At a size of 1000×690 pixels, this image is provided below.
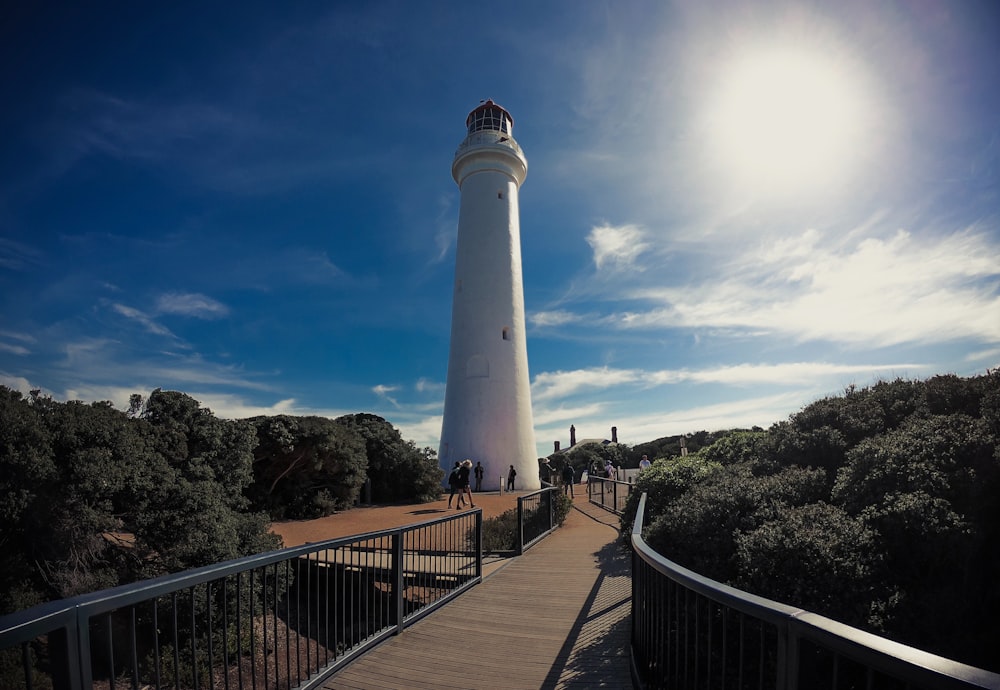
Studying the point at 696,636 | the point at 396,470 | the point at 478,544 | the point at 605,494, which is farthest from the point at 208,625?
the point at 396,470

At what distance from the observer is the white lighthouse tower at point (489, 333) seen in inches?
922

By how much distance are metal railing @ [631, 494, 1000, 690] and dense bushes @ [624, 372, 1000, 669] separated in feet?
1.74

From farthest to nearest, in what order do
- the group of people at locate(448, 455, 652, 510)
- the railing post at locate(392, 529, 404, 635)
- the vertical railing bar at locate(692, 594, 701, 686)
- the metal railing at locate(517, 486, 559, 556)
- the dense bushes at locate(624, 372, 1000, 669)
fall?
1. the group of people at locate(448, 455, 652, 510)
2. the metal railing at locate(517, 486, 559, 556)
3. the railing post at locate(392, 529, 404, 635)
4. the dense bushes at locate(624, 372, 1000, 669)
5. the vertical railing bar at locate(692, 594, 701, 686)

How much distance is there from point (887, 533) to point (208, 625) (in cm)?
576

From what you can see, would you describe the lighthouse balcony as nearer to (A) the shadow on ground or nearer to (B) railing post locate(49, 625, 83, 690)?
(A) the shadow on ground

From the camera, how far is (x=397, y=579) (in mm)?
5387

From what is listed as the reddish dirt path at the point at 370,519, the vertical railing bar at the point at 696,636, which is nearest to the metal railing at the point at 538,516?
the reddish dirt path at the point at 370,519

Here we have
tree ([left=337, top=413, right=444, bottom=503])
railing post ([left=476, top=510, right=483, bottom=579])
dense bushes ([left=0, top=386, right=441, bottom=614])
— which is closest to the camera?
dense bushes ([left=0, top=386, right=441, bottom=614])

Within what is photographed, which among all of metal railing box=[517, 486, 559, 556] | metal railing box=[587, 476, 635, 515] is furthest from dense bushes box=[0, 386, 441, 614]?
metal railing box=[587, 476, 635, 515]

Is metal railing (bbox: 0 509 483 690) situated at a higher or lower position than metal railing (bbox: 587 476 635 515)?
higher

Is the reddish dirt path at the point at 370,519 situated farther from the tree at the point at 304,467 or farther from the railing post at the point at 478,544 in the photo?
the railing post at the point at 478,544

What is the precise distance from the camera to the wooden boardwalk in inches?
171

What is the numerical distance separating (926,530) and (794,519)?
104 cm

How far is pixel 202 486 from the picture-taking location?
7531 millimetres
